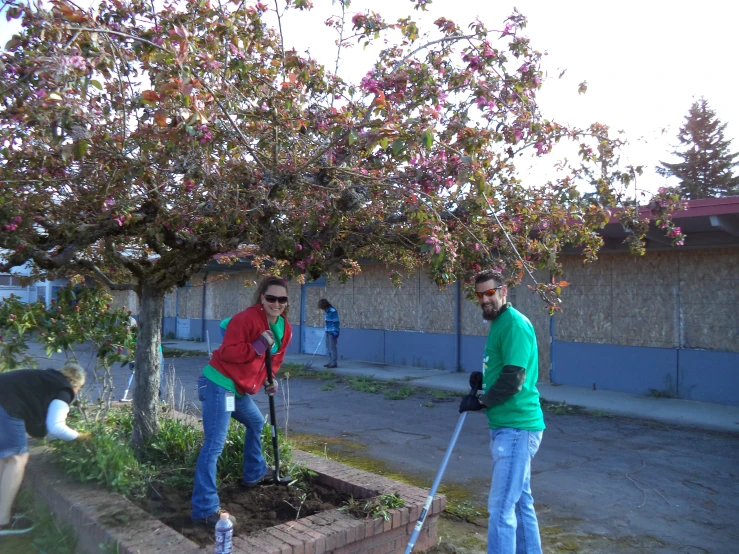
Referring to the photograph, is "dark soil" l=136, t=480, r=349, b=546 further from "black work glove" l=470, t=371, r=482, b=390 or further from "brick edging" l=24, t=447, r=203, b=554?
"black work glove" l=470, t=371, r=482, b=390

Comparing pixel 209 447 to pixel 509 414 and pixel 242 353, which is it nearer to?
pixel 242 353

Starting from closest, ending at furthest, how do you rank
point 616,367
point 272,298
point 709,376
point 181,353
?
point 272,298, point 709,376, point 616,367, point 181,353

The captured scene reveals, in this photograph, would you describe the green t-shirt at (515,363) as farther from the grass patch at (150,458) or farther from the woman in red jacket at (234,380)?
the grass patch at (150,458)

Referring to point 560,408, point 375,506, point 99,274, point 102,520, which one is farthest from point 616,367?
point 102,520

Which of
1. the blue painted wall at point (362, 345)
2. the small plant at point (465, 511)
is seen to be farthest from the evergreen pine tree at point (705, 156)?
the small plant at point (465, 511)

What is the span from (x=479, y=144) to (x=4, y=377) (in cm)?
372

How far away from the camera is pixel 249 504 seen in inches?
184

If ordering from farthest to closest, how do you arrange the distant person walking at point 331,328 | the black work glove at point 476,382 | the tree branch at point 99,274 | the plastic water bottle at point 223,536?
the distant person walking at point 331,328 → the tree branch at point 99,274 → the black work glove at point 476,382 → the plastic water bottle at point 223,536

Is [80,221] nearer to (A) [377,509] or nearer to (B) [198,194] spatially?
(B) [198,194]

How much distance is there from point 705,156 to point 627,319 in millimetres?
28142

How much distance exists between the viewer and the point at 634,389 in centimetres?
1123

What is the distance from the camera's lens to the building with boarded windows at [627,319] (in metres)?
10.1

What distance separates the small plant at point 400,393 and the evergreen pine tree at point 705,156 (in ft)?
93.3

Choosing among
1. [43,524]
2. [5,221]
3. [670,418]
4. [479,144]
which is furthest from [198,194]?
[670,418]
